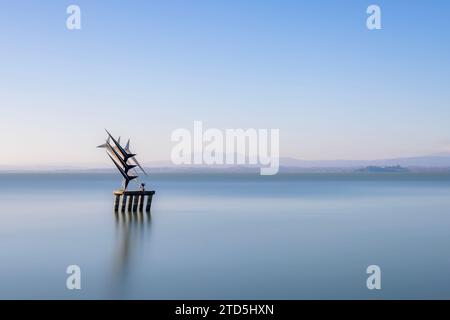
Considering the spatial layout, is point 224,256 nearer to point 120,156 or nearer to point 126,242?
point 126,242

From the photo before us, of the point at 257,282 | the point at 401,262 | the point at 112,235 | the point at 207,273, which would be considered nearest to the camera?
the point at 257,282

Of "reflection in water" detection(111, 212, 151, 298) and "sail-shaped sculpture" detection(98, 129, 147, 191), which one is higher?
"sail-shaped sculpture" detection(98, 129, 147, 191)

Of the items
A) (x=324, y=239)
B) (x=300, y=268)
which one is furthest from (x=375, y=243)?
(x=300, y=268)

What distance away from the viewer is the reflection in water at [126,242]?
22.2 meters

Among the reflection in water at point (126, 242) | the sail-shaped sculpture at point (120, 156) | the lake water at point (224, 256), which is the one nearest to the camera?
the lake water at point (224, 256)

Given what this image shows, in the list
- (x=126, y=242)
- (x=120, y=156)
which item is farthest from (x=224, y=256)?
(x=120, y=156)

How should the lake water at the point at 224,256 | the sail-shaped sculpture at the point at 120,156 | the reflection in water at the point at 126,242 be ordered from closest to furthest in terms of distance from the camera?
the lake water at the point at 224,256 < the reflection in water at the point at 126,242 < the sail-shaped sculpture at the point at 120,156

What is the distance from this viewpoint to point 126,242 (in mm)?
32844

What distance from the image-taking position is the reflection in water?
72.8 feet

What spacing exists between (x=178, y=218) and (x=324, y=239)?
16.5 meters

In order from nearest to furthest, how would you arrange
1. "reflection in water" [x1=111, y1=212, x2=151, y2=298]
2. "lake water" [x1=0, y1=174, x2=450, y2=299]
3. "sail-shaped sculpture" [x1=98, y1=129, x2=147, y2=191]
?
1. "lake water" [x1=0, y1=174, x2=450, y2=299]
2. "reflection in water" [x1=111, y1=212, x2=151, y2=298]
3. "sail-shaped sculpture" [x1=98, y1=129, x2=147, y2=191]

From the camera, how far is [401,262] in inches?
1043

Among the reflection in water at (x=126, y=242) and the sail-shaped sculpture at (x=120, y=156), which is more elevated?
the sail-shaped sculpture at (x=120, y=156)
